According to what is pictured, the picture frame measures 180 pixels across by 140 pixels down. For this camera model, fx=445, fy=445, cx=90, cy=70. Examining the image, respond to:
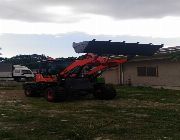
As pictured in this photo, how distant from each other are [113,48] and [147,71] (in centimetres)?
1331

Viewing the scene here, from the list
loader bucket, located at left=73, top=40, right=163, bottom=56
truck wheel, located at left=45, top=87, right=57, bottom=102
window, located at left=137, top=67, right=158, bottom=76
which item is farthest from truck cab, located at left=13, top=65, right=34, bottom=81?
loader bucket, located at left=73, top=40, right=163, bottom=56

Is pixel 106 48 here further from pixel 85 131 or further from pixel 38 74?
pixel 85 131

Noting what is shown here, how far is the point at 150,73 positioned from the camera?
113ft

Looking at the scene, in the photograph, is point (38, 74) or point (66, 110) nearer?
point (66, 110)

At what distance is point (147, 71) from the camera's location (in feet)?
114

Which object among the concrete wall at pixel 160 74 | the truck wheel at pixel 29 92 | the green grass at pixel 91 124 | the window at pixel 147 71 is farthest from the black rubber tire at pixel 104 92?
the window at pixel 147 71

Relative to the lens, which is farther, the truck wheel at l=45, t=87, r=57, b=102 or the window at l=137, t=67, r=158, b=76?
the window at l=137, t=67, r=158, b=76

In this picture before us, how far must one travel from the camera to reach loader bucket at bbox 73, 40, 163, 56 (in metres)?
21.4

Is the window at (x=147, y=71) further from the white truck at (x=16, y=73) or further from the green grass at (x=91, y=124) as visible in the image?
the white truck at (x=16, y=73)

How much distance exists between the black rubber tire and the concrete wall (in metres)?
9.07

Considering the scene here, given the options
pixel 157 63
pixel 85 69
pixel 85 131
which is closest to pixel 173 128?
pixel 85 131

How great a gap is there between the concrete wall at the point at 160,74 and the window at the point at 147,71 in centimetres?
25

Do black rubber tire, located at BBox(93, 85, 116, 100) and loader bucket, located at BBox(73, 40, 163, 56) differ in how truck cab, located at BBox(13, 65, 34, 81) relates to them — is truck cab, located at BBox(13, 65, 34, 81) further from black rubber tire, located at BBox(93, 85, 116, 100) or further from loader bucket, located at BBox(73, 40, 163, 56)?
loader bucket, located at BBox(73, 40, 163, 56)

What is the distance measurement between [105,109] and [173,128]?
5.78 metres
